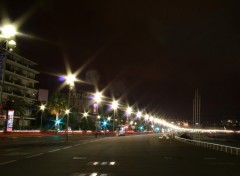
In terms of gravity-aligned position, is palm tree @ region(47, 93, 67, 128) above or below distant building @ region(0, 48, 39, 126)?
below

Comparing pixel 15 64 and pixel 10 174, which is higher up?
pixel 15 64

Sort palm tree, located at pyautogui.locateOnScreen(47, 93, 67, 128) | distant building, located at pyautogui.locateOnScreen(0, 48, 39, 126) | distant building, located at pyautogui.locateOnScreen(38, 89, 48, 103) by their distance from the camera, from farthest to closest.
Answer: distant building, located at pyautogui.locateOnScreen(38, 89, 48, 103)
distant building, located at pyautogui.locateOnScreen(0, 48, 39, 126)
palm tree, located at pyautogui.locateOnScreen(47, 93, 67, 128)

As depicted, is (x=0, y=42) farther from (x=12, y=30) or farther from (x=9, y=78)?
(x=9, y=78)

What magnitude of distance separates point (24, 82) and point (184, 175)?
373 ft

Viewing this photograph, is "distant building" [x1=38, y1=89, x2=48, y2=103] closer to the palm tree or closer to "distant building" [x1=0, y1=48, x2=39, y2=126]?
"distant building" [x1=0, y1=48, x2=39, y2=126]

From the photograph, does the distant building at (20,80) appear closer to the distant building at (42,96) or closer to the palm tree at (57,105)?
the distant building at (42,96)

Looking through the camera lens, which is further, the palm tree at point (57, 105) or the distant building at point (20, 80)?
the distant building at point (20, 80)

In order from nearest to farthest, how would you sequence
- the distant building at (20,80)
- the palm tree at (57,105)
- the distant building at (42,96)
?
the palm tree at (57,105)
the distant building at (20,80)
the distant building at (42,96)

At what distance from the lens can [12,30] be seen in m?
23.2

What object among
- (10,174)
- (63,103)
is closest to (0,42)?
(10,174)

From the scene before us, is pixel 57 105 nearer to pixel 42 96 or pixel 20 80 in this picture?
pixel 42 96

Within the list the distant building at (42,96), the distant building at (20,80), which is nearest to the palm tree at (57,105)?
the distant building at (20,80)

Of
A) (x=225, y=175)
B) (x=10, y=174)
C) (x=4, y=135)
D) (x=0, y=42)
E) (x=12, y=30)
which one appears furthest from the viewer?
(x=4, y=135)

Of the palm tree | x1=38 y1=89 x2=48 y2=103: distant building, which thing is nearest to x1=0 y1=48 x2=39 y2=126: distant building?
x1=38 y1=89 x2=48 y2=103: distant building
